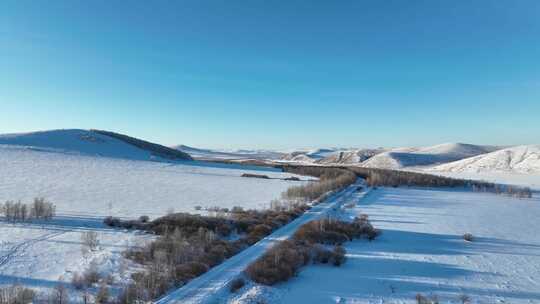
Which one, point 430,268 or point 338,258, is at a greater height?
point 338,258

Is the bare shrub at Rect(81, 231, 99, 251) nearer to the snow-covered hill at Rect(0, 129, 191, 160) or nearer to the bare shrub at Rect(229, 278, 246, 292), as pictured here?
the bare shrub at Rect(229, 278, 246, 292)

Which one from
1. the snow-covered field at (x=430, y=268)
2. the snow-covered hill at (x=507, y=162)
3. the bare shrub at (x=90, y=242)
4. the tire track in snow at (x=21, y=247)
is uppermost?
the snow-covered hill at (x=507, y=162)

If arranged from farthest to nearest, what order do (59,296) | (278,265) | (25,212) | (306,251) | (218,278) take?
(25,212), (306,251), (278,265), (218,278), (59,296)

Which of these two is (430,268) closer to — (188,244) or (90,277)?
(188,244)

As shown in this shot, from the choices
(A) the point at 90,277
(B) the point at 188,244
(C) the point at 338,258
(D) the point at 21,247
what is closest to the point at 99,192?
(D) the point at 21,247

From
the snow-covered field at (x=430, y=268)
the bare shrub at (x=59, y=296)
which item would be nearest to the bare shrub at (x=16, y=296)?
the bare shrub at (x=59, y=296)

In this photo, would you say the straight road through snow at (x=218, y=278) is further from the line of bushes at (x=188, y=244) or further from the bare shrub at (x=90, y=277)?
the bare shrub at (x=90, y=277)

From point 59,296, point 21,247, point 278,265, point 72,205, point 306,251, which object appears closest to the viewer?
point 59,296

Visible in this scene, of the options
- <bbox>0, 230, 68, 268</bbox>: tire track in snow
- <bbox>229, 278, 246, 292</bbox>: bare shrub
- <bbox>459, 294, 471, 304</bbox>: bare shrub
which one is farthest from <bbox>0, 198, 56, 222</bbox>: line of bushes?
<bbox>459, 294, 471, 304</bbox>: bare shrub
